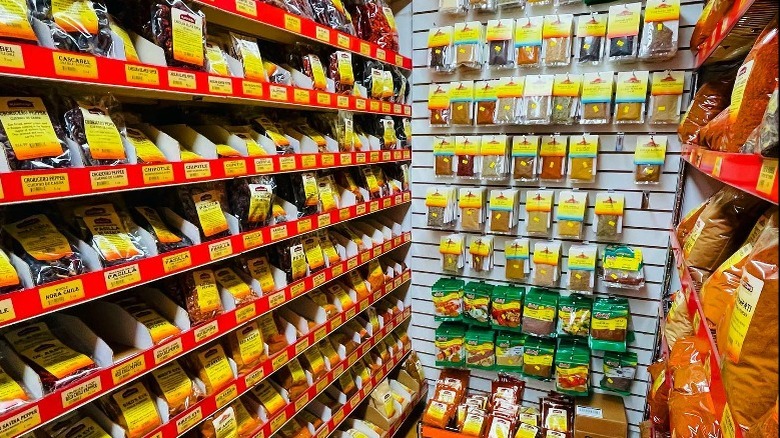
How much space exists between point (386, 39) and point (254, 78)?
1148 millimetres

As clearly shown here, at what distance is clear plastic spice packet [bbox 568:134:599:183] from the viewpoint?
8.09 feet

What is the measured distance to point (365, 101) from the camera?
2.41 metres

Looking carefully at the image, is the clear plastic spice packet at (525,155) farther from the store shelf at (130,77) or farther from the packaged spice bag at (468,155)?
the store shelf at (130,77)

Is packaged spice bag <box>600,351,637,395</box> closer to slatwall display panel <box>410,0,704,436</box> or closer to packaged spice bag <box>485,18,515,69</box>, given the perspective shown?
slatwall display panel <box>410,0,704,436</box>

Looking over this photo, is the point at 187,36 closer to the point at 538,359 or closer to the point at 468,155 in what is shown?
the point at 468,155

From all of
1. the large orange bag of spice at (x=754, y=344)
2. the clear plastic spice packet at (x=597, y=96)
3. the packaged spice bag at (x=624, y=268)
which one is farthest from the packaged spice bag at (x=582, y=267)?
the large orange bag of spice at (x=754, y=344)

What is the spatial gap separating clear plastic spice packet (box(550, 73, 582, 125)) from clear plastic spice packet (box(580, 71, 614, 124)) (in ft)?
0.12

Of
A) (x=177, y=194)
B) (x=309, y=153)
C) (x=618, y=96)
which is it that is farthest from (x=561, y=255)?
(x=177, y=194)

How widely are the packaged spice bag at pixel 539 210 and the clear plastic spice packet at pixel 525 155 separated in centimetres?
11

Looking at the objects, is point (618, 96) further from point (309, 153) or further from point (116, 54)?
point (116, 54)

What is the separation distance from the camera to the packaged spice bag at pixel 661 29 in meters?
2.19

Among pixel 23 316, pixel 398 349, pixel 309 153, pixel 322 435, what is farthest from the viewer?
pixel 398 349

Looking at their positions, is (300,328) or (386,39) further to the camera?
(386,39)

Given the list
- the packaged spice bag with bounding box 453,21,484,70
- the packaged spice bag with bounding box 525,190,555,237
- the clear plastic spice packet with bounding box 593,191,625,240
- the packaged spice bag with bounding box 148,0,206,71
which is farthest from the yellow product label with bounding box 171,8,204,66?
the clear plastic spice packet with bounding box 593,191,625,240
